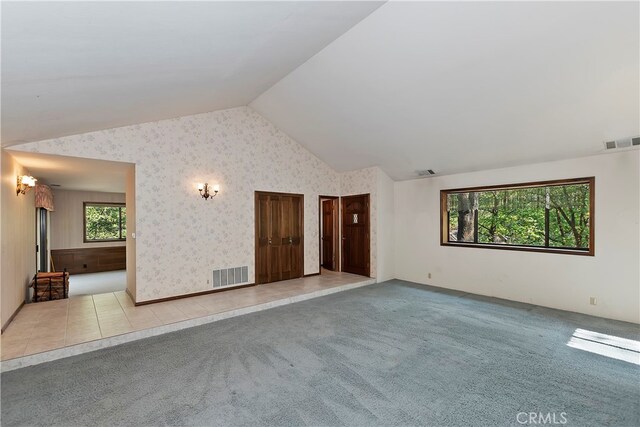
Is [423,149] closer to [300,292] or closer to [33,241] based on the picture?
[300,292]

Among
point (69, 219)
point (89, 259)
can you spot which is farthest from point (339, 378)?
point (69, 219)

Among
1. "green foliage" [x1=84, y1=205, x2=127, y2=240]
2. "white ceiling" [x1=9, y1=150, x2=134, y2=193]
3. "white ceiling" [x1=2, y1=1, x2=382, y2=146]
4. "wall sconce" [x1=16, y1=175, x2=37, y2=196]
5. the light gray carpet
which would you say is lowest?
the light gray carpet

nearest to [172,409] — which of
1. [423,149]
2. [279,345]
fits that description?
[279,345]

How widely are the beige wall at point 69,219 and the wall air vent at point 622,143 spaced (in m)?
11.8

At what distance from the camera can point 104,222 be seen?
Result: 879 cm

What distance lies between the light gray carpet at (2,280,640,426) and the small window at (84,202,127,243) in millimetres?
6755

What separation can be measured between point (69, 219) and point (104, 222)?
83 cm

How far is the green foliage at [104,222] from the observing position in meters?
8.52

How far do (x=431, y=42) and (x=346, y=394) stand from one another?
377 cm

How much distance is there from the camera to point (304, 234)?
691cm

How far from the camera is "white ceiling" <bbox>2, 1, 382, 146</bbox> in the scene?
1.62m

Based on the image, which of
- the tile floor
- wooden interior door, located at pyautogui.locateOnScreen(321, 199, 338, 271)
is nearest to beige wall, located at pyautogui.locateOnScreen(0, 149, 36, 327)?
the tile floor

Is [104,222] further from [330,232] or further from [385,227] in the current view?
[385,227]

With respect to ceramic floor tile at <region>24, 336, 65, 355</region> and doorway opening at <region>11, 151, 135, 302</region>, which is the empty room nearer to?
ceramic floor tile at <region>24, 336, 65, 355</region>
